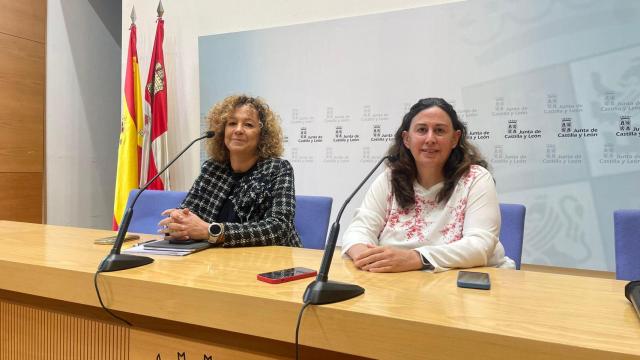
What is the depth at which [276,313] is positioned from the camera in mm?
940

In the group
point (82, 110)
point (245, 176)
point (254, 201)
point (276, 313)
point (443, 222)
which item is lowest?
point (276, 313)

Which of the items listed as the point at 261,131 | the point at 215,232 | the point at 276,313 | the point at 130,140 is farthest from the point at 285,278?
the point at 130,140

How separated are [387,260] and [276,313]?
0.38 m

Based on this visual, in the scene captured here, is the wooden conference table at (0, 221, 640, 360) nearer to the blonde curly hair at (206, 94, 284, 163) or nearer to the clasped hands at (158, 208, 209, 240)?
the clasped hands at (158, 208, 209, 240)

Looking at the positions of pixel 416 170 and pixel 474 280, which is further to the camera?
pixel 416 170

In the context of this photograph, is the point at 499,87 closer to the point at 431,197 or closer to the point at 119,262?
the point at 431,197

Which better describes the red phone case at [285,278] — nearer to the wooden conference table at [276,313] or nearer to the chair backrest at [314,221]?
the wooden conference table at [276,313]

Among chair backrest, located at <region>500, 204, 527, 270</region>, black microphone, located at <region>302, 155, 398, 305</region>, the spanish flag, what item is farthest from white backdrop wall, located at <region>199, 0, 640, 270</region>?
black microphone, located at <region>302, 155, 398, 305</region>

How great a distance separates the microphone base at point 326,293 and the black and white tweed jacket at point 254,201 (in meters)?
0.73

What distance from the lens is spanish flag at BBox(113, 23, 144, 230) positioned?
3.39 m

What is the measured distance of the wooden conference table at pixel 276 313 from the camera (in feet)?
2.57

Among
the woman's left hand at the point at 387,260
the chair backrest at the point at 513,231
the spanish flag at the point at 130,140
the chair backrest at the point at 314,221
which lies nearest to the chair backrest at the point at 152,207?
the chair backrest at the point at 314,221

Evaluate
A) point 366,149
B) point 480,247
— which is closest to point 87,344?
point 480,247

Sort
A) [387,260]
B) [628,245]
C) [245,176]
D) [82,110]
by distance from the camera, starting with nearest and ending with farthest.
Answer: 1. [387,260]
2. [628,245]
3. [245,176]
4. [82,110]
